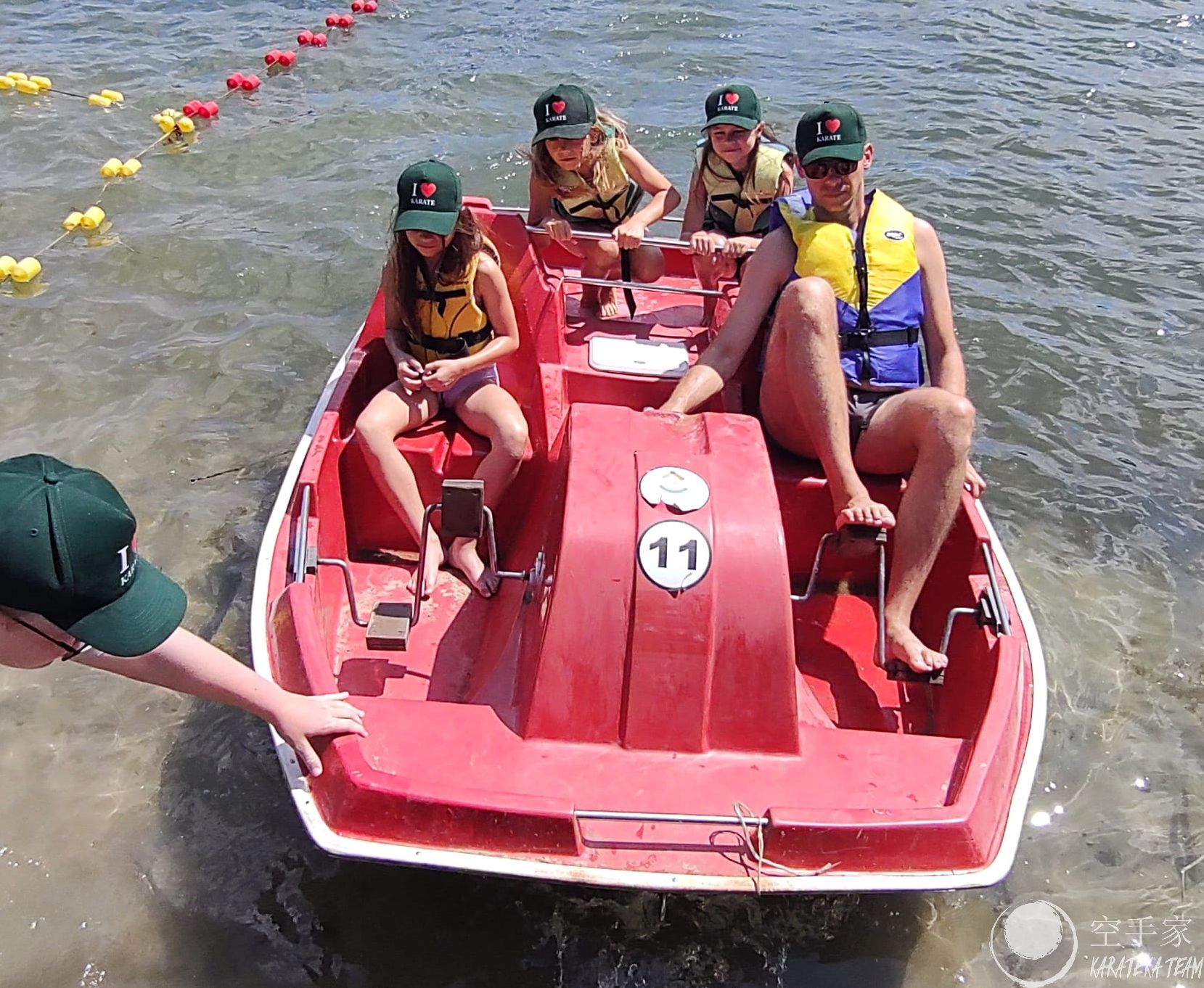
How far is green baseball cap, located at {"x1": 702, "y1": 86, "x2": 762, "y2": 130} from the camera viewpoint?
15.1ft

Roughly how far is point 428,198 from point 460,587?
1335mm

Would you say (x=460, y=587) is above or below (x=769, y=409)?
below

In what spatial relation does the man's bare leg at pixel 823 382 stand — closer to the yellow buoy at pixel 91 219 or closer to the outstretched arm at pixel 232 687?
the outstretched arm at pixel 232 687

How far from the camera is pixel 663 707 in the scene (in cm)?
261

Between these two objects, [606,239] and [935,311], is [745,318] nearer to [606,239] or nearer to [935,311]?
[935,311]

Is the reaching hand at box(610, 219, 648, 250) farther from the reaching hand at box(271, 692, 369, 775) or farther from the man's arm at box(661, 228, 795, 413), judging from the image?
the reaching hand at box(271, 692, 369, 775)

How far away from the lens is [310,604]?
2.90 m

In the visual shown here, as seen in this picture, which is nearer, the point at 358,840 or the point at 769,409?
the point at 358,840

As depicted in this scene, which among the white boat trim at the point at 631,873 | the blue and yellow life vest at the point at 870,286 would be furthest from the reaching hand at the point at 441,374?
the white boat trim at the point at 631,873

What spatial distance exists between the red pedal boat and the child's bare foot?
1820 mm

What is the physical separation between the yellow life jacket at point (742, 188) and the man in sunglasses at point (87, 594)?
3.40 metres

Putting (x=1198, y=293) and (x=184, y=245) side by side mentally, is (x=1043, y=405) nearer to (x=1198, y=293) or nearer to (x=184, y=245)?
(x=1198, y=293)

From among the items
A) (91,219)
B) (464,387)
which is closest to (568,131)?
(464,387)

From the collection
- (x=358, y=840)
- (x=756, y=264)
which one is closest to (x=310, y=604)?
(x=358, y=840)
